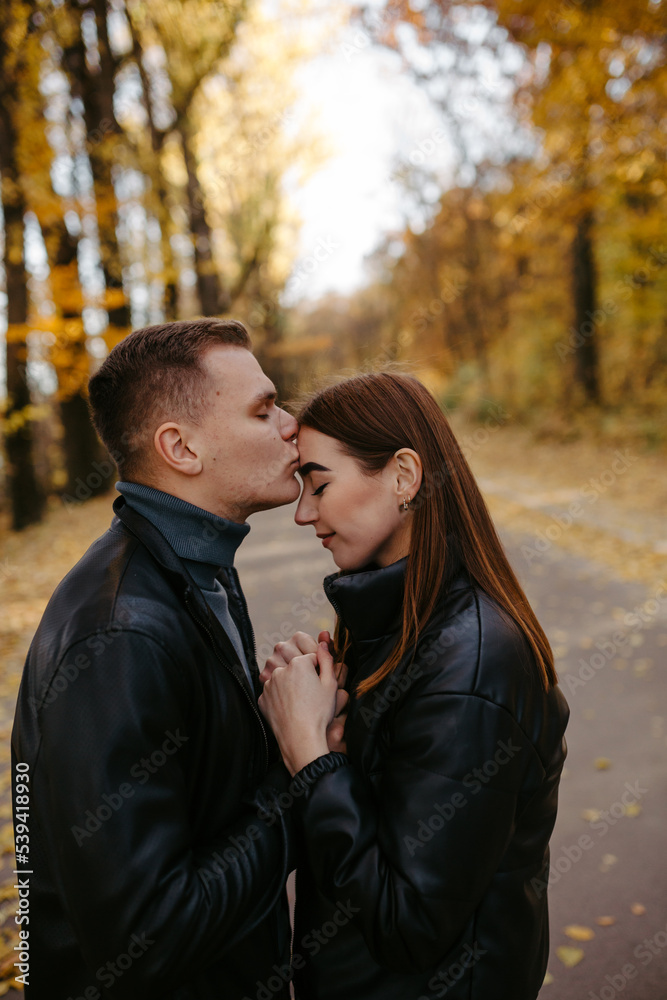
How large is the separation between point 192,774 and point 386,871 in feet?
1.57

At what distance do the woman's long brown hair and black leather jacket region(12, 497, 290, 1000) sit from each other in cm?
42

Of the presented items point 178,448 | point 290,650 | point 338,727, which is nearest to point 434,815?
point 338,727

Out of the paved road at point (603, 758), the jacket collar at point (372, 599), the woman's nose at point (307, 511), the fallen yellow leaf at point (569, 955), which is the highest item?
the woman's nose at point (307, 511)

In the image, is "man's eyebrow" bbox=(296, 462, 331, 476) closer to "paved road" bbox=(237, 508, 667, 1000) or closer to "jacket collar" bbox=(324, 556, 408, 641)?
"jacket collar" bbox=(324, 556, 408, 641)

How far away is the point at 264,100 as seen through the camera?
17859mm

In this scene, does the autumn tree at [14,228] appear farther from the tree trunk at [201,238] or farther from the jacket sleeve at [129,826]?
the jacket sleeve at [129,826]

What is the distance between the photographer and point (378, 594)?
179 cm

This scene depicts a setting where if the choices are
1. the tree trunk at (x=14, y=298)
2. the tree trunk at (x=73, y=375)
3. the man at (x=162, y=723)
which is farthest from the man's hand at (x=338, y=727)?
the tree trunk at (x=14, y=298)

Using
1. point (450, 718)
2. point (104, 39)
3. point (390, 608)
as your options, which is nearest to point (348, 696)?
point (390, 608)

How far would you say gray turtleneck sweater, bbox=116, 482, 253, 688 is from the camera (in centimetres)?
182

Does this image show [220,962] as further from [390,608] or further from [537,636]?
[537,636]

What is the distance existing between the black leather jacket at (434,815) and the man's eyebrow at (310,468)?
309 millimetres

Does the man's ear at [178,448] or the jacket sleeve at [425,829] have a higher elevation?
the man's ear at [178,448]

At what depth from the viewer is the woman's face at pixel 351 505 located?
189 cm
